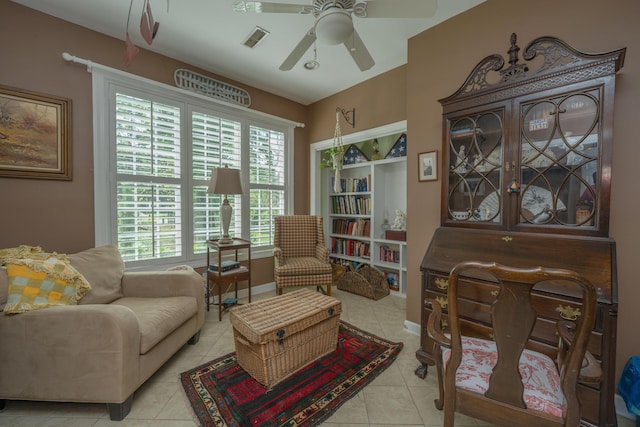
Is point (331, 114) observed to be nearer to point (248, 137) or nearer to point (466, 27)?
point (248, 137)

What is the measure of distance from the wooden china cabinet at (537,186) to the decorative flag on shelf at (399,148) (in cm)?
128

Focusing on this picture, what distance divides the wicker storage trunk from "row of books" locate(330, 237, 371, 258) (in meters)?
1.80

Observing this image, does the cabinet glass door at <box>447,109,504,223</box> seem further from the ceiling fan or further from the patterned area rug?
the patterned area rug

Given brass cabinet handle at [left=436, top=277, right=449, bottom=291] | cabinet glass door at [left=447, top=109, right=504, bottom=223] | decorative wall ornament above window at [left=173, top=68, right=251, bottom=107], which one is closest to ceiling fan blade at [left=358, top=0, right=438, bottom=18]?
cabinet glass door at [left=447, top=109, right=504, bottom=223]

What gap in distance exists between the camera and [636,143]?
1.46m

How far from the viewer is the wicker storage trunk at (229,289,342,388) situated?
159cm

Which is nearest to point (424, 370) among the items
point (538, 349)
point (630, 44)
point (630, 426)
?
point (538, 349)

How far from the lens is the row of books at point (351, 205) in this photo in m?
3.66

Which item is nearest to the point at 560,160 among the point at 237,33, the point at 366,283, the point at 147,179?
the point at 366,283

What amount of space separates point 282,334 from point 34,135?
252 centimetres

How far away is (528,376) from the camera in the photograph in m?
1.10

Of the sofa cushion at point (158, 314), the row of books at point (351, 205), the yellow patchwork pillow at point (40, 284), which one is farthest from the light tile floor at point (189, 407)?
the row of books at point (351, 205)

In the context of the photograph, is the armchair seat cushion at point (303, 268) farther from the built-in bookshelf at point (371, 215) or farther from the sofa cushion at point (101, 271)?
the sofa cushion at point (101, 271)

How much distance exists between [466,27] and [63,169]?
3.55 meters
